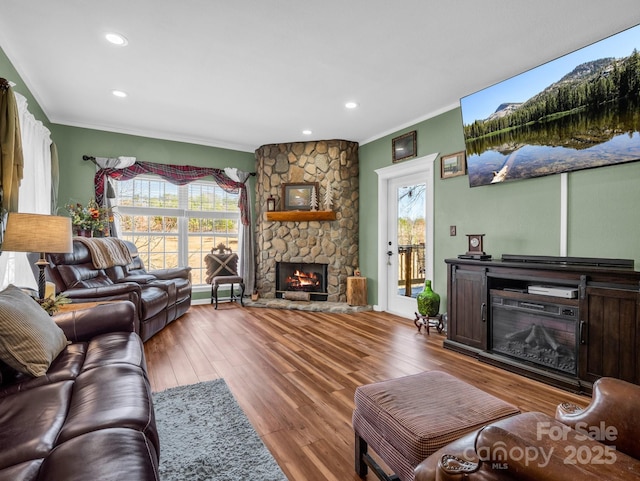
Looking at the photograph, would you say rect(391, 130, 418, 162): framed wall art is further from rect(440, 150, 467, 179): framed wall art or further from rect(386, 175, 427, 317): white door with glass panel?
rect(440, 150, 467, 179): framed wall art

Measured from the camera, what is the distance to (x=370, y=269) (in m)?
5.31

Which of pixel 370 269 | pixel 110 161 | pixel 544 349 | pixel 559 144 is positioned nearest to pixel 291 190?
pixel 370 269

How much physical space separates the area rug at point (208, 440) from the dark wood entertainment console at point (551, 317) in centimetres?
226

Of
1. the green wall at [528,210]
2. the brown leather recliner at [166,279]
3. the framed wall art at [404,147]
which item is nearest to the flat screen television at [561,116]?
the green wall at [528,210]

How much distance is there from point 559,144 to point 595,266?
1091mm

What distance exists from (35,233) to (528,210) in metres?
4.13

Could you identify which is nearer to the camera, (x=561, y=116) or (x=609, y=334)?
(x=609, y=334)

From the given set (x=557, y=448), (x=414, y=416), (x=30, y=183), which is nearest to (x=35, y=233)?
(x=30, y=183)

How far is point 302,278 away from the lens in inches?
224

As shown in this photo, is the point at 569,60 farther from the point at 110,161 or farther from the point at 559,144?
the point at 110,161

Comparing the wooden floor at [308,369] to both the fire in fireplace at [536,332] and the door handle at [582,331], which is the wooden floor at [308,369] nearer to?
the fire in fireplace at [536,332]

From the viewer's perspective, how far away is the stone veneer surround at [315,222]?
543 centimetres

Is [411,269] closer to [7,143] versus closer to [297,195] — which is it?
[297,195]

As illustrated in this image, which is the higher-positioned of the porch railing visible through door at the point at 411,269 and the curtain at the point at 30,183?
the curtain at the point at 30,183
